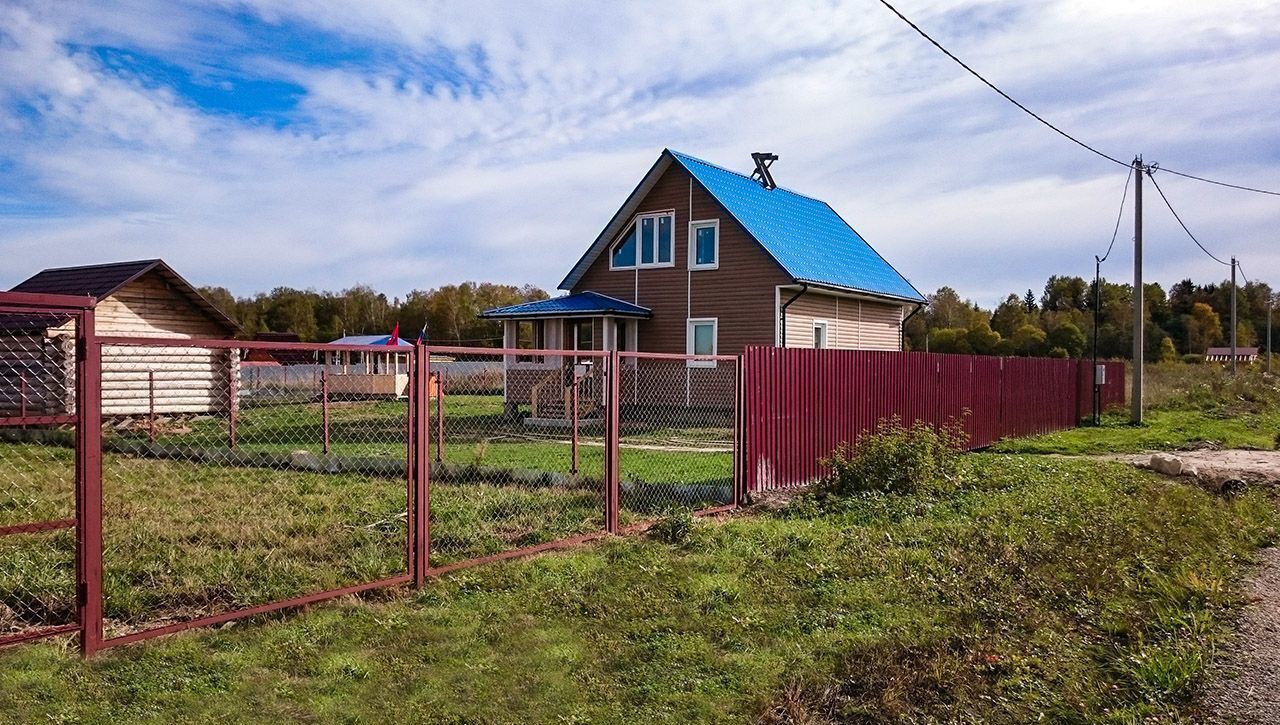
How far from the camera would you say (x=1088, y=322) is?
59406mm

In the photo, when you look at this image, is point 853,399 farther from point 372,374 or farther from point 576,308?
point 372,374

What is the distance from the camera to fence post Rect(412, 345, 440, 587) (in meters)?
6.12

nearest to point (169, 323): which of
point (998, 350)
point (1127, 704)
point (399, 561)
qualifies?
point (399, 561)

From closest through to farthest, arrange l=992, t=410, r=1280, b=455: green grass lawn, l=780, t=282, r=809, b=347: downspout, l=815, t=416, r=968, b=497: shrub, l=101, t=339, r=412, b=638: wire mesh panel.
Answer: l=101, t=339, r=412, b=638: wire mesh panel < l=815, t=416, r=968, b=497: shrub < l=992, t=410, r=1280, b=455: green grass lawn < l=780, t=282, r=809, b=347: downspout

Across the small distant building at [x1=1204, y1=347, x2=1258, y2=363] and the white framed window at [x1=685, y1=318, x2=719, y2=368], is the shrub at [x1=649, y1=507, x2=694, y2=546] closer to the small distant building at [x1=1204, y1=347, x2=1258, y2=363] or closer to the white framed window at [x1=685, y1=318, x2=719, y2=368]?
the white framed window at [x1=685, y1=318, x2=719, y2=368]

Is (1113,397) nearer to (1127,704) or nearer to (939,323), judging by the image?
(1127,704)

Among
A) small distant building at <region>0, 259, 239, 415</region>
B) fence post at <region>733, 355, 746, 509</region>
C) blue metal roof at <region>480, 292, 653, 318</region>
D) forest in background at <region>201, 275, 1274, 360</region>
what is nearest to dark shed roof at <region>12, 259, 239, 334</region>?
small distant building at <region>0, 259, 239, 415</region>

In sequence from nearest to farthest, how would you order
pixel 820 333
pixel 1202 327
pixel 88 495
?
pixel 88 495 → pixel 820 333 → pixel 1202 327

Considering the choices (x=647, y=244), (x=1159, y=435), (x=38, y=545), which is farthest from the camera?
(x=647, y=244)

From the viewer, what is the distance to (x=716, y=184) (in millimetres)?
21328

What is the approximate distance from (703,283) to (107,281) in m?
14.3

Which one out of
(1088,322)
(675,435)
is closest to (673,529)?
(675,435)

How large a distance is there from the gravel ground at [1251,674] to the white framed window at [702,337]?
49.9 ft

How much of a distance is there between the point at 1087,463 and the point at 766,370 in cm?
644
